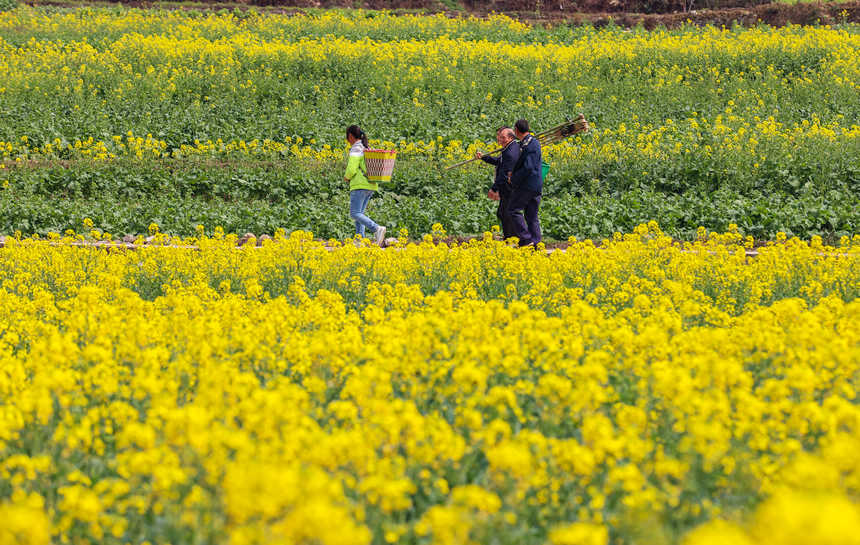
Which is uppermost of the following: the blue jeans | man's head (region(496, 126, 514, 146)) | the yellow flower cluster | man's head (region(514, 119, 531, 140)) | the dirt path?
the dirt path

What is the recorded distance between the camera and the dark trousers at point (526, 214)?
991 centimetres

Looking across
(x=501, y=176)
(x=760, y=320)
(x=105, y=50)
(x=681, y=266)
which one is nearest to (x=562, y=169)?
(x=501, y=176)

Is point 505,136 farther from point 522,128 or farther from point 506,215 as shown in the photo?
point 506,215

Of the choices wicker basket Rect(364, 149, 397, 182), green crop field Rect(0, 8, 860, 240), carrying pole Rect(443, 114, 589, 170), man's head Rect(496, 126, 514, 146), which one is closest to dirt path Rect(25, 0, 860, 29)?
green crop field Rect(0, 8, 860, 240)

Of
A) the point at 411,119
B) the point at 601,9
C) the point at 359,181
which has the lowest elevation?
the point at 411,119

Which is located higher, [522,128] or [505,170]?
[522,128]

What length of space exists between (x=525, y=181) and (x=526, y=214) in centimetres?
58

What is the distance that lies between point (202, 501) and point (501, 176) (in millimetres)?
7467

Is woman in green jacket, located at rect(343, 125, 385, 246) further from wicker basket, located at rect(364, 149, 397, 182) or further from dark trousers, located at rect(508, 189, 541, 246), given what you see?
dark trousers, located at rect(508, 189, 541, 246)

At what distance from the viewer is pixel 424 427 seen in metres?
→ 3.54

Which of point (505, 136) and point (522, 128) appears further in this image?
point (505, 136)

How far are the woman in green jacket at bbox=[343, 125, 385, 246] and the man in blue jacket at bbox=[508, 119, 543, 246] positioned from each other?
1.69 meters

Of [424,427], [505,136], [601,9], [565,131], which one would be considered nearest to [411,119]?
[565,131]

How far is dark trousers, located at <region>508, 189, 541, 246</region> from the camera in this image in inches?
390
